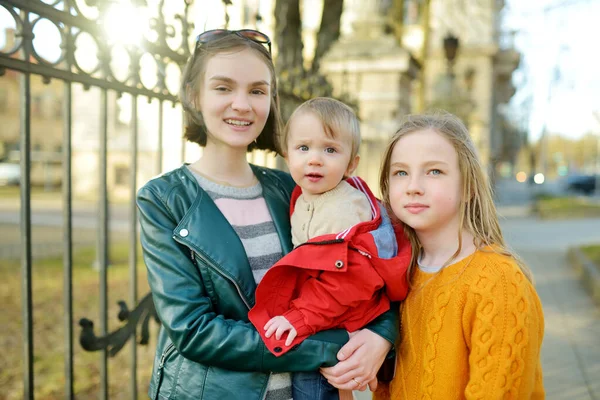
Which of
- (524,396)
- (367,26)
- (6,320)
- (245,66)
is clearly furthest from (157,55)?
(6,320)

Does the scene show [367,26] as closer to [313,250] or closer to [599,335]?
[599,335]

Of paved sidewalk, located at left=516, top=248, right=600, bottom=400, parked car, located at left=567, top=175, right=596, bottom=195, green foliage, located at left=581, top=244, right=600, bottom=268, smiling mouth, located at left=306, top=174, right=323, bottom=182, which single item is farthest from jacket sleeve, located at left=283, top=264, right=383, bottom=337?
parked car, located at left=567, top=175, right=596, bottom=195

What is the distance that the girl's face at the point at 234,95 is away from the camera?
190cm

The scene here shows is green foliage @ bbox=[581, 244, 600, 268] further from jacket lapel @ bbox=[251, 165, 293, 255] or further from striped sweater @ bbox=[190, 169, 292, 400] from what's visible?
striped sweater @ bbox=[190, 169, 292, 400]

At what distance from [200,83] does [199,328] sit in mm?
920

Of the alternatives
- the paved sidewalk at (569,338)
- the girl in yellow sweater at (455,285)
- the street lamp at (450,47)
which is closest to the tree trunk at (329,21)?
the street lamp at (450,47)

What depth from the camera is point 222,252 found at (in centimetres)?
178

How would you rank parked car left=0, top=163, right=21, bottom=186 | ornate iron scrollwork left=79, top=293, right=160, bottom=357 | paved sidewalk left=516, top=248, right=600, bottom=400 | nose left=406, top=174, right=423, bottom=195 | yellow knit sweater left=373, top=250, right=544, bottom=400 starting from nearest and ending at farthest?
yellow knit sweater left=373, top=250, right=544, bottom=400 < nose left=406, top=174, right=423, bottom=195 < ornate iron scrollwork left=79, top=293, right=160, bottom=357 < paved sidewalk left=516, top=248, right=600, bottom=400 < parked car left=0, top=163, right=21, bottom=186

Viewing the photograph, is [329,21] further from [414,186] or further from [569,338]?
[414,186]

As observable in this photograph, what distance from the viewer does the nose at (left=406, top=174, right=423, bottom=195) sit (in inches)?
71.2

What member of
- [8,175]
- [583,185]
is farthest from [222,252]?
[583,185]

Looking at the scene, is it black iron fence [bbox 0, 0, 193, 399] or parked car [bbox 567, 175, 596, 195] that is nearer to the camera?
black iron fence [bbox 0, 0, 193, 399]

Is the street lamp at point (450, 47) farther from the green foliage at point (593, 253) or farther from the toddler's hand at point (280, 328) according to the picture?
the toddler's hand at point (280, 328)

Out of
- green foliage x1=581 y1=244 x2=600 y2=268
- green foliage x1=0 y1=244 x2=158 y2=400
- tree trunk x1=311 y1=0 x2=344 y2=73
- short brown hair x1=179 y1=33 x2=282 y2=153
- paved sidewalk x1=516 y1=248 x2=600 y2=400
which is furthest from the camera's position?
green foliage x1=581 y1=244 x2=600 y2=268
